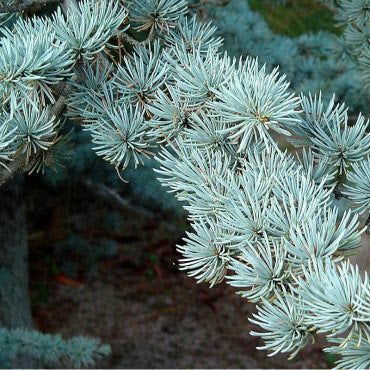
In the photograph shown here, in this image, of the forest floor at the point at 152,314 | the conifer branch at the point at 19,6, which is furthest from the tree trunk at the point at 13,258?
the conifer branch at the point at 19,6

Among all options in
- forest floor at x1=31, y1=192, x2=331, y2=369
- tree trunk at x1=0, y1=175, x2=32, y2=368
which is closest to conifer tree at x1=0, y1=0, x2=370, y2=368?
tree trunk at x1=0, y1=175, x2=32, y2=368

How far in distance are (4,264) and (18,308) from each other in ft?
0.44

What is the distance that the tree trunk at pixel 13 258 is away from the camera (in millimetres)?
1460

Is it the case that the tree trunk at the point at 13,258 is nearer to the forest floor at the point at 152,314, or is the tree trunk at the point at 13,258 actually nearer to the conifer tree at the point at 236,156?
the forest floor at the point at 152,314

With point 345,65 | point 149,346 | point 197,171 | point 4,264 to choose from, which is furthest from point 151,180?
point 197,171

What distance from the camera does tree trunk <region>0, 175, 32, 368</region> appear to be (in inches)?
57.5

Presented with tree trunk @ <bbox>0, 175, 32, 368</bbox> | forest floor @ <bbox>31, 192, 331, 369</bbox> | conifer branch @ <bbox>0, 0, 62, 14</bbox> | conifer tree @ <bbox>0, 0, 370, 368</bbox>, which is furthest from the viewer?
forest floor @ <bbox>31, 192, 331, 369</bbox>

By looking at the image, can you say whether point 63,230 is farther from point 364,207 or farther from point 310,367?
point 364,207

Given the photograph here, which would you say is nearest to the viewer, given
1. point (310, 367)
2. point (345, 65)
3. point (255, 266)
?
point (255, 266)

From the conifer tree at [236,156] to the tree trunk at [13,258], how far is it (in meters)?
0.88

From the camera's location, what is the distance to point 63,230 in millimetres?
2146

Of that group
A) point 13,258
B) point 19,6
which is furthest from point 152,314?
point 19,6

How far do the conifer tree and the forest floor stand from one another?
1352 mm

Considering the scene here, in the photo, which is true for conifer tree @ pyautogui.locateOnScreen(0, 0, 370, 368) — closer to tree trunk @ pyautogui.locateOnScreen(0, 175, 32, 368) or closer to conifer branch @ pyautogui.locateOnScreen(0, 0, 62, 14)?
conifer branch @ pyautogui.locateOnScreen(0, 0, 62, 14)
